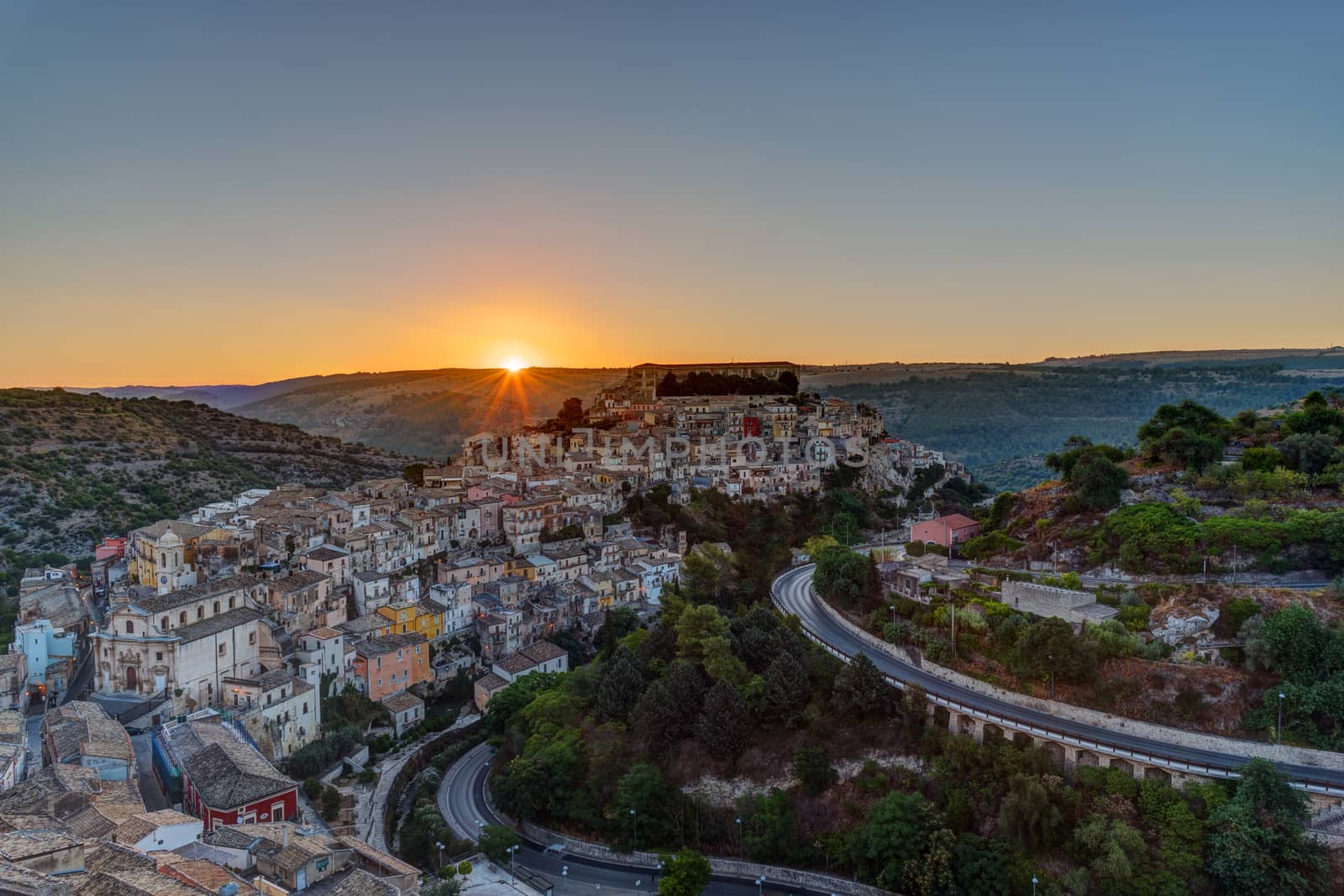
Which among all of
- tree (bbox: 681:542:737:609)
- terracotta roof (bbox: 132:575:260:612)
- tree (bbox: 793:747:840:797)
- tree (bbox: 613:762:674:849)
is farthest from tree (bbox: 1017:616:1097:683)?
terracotta roof (bbox: 132:575:260:612)

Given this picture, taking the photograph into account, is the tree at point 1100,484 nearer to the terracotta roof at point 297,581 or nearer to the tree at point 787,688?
the tree at point 787,688

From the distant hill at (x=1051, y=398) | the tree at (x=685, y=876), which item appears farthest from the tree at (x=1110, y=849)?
the distant hill at (x=1051, y=398)

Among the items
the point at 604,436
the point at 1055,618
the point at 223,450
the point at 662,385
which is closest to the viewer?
the point at 1055,618

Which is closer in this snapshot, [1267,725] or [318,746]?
[1267,725]

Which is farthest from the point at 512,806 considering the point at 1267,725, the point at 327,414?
the point at 327,414

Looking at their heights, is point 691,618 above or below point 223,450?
below

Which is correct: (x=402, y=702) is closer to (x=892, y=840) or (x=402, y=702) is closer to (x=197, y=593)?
(x=197, y=593)

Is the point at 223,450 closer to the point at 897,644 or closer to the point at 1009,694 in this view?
the point at 897,644
